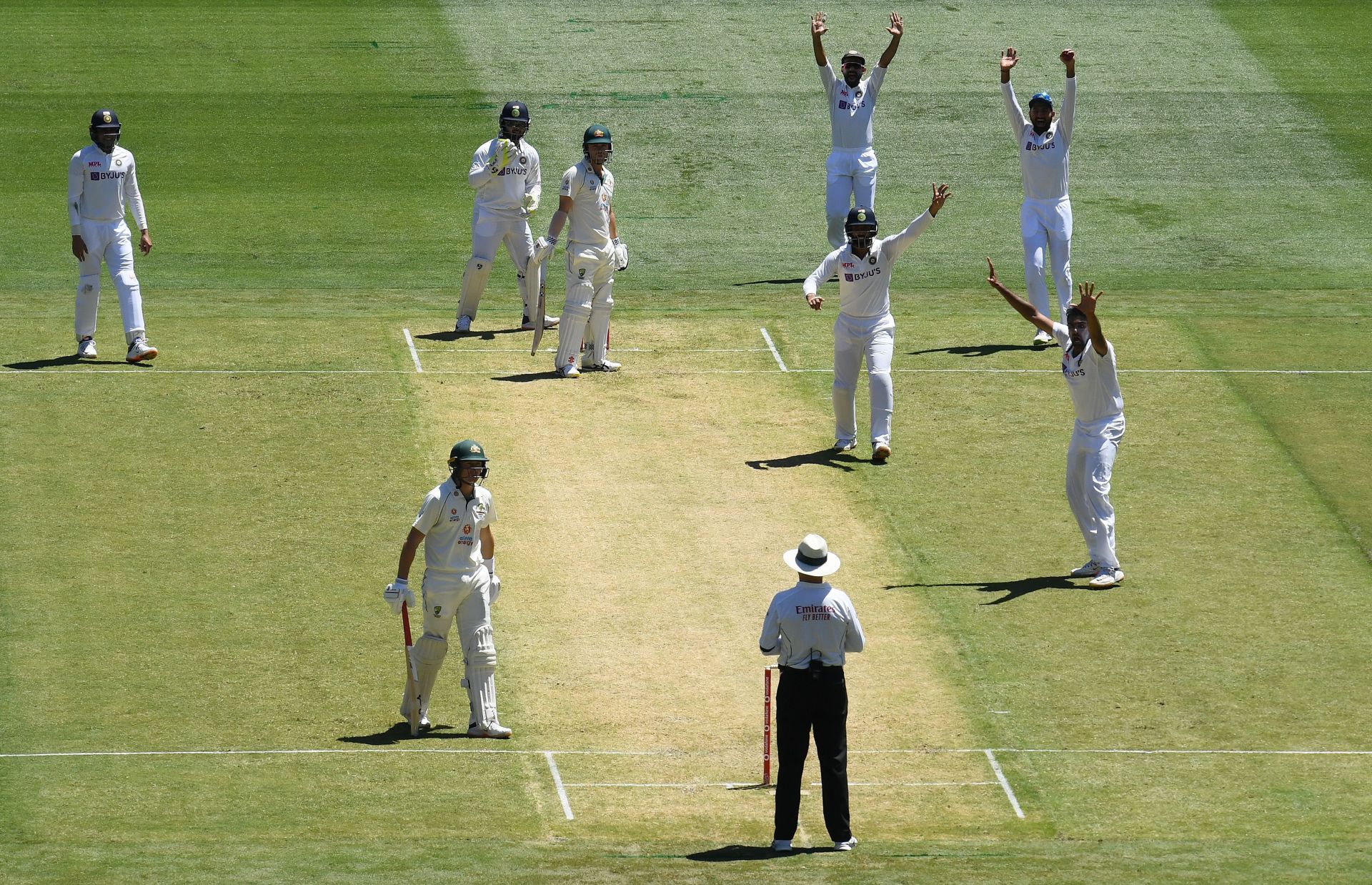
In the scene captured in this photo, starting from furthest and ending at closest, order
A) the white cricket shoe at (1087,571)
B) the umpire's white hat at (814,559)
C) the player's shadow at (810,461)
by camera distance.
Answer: the player's shadow at (810,461), the white cricket shoe at (1087,571), the umpire's white hat at (814,559)

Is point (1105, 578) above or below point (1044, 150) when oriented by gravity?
below

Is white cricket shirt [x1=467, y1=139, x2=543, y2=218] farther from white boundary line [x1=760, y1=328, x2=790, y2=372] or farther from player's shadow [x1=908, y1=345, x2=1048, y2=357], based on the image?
player's shadow [x1=908, y1=345, x2=1048, y2=357]

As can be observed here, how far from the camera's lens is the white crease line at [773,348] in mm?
24759

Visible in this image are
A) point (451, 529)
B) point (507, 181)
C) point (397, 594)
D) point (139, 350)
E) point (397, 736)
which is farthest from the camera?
point (507, 181)

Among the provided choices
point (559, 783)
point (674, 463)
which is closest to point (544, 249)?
point (674, 463)

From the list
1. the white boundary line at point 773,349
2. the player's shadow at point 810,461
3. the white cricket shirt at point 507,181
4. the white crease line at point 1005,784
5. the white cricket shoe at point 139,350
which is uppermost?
the white cricket shirt at point 507,181

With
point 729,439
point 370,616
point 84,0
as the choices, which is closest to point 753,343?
point 729,439

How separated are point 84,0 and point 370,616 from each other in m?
23.2

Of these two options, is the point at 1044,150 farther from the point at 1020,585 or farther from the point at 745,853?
the point at 745,853

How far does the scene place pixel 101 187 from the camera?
2367 cm

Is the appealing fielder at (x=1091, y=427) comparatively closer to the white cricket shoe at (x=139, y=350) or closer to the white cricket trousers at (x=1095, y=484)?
the white cricket trousers at (x=1095, y=484)

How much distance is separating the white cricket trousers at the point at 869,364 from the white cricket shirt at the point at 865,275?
115mm

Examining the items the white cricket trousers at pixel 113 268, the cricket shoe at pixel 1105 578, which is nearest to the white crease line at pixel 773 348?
the cricket shoe at pixel 1105 578

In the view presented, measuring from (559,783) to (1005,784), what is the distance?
3.23m
